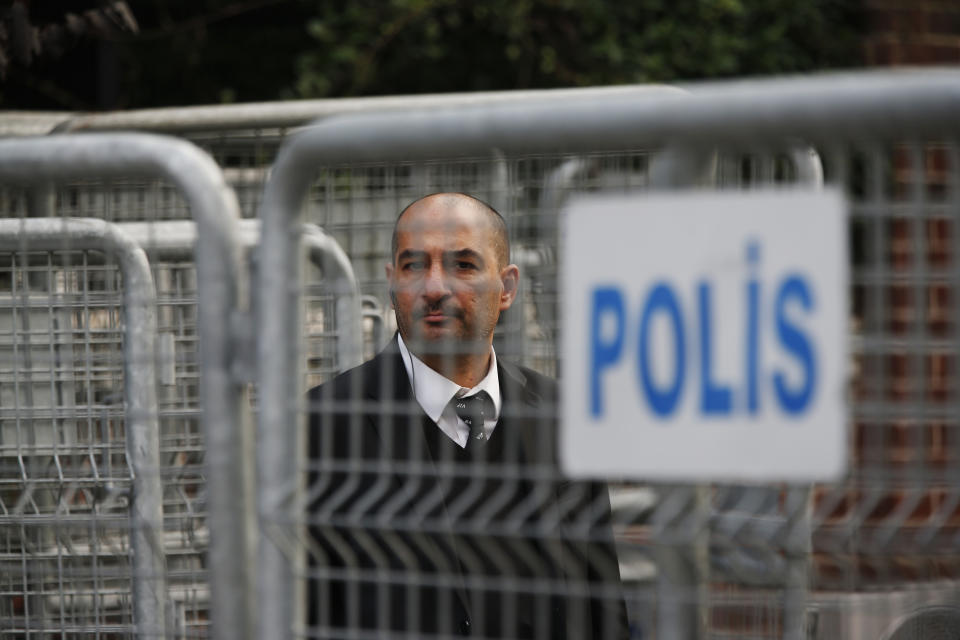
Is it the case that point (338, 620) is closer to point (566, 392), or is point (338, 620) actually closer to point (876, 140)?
point (566, 392)

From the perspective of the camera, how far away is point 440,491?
1.79 m

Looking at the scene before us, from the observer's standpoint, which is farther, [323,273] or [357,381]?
[323,273]

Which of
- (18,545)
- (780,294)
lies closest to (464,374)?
(780,294)

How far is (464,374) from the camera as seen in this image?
223 centimetres

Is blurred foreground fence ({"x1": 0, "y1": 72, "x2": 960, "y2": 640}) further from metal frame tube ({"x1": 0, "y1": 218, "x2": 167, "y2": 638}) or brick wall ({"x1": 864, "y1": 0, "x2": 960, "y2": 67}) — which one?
brick wall ({"x1": 864, "y1": 0, "x2": 960, "y2": 67})

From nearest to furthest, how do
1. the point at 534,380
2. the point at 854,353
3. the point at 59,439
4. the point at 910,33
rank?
1. the point at 854,353
2. the point at 534,380
3. the point at 59,439
4. the point at 910,33

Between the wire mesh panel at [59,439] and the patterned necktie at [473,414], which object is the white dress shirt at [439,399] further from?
the wire mesh panel at [59,439]

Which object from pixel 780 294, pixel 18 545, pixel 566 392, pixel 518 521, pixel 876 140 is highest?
pixel 876 140

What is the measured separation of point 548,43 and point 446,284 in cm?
444

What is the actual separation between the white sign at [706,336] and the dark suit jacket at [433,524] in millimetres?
136

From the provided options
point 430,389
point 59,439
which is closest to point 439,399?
point 430,389

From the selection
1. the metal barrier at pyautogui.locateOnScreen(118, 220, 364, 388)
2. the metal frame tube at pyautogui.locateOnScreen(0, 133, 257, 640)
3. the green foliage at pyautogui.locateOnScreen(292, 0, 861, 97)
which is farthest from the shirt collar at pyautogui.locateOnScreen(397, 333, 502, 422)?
the green foliage at pyautogui.locateOnScreen(292, 0, 861, 97)

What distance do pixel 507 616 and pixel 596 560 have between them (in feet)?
1.16

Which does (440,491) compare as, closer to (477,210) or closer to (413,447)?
(413,447)
